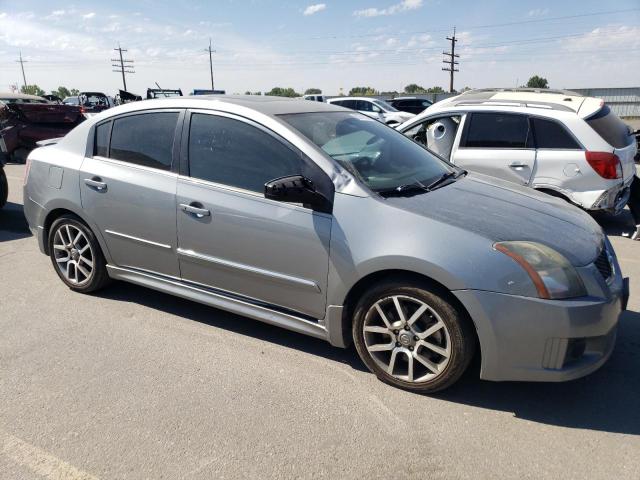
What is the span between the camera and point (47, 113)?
12961mm

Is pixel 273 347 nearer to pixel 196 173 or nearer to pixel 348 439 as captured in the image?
pixel 348 439

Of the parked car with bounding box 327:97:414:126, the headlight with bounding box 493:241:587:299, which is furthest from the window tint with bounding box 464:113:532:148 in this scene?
the parked car with bounding box 327:97:414:126

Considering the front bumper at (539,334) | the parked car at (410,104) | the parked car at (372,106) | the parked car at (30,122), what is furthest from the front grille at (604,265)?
the parked car at (410,104)

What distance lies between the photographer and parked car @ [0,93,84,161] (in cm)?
1257

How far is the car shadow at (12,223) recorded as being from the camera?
Result: 6.45m

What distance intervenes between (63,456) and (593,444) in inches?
102

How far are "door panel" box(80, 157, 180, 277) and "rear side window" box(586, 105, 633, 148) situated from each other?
479 cm

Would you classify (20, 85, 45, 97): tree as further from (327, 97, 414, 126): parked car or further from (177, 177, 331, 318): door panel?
(177, 177, 331, 318): door panel

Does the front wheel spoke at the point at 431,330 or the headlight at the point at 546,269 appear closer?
the headlight at the point at 546,269

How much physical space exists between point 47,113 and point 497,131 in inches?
454

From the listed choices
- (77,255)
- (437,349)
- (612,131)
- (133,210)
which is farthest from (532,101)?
(77,255)

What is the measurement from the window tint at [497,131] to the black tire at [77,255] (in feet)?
14.7

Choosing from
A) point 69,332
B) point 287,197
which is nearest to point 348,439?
point 287,197

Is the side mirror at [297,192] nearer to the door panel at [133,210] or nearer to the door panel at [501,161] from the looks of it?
the door panel at [133,210]
